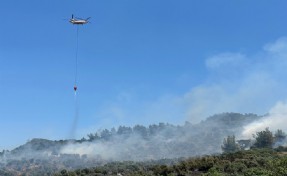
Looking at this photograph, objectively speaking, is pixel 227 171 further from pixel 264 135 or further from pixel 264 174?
pixel 264 135

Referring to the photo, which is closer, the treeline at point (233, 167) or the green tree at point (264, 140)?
the treeline at point (233, 167)

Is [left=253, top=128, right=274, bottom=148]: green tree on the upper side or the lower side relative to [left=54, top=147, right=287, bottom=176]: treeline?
upper

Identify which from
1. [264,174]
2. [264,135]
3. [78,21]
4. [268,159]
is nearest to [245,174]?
[264,174]

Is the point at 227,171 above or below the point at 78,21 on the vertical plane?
below

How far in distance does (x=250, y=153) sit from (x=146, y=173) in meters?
19.3

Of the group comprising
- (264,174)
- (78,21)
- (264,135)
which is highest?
(78,21)

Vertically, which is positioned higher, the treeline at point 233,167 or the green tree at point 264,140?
the green tree at point 264,140

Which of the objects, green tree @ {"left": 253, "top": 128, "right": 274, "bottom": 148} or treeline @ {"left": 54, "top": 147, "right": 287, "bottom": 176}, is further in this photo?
green tree @ {"left": 253, "top": 128, "right": 274, "bottom": 148}

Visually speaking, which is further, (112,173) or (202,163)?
(112,173)

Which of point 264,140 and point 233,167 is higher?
point 264,140

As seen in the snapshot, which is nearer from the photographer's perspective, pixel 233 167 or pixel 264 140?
pixel 233 167

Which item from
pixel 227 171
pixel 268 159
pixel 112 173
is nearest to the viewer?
pixel 227 171

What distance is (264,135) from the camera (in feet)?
518

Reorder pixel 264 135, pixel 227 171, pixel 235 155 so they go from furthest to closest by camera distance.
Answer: pixel 264 135
pixel 235 155
pixel 227 171
